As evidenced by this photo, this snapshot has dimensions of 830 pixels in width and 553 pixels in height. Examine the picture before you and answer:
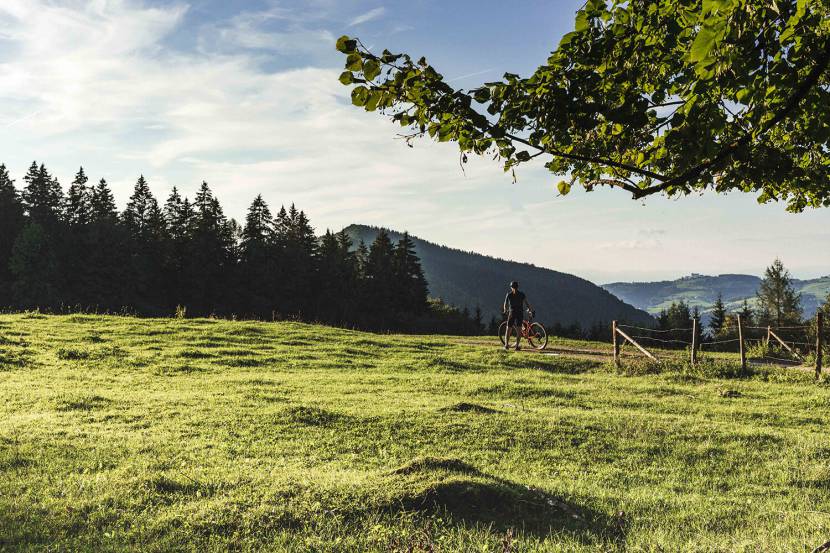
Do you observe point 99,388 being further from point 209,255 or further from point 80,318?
point 209,255

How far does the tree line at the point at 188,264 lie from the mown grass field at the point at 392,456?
133ft

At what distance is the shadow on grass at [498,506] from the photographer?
5875 mm

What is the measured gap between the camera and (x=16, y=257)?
56906 mm

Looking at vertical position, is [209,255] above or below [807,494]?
above

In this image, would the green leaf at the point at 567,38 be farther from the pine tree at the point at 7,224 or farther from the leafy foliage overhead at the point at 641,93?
the pine tree at the point at 7,224

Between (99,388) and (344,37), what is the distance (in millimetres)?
13826

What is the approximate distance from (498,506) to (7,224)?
71.8 m

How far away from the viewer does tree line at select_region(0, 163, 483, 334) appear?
59.5 m

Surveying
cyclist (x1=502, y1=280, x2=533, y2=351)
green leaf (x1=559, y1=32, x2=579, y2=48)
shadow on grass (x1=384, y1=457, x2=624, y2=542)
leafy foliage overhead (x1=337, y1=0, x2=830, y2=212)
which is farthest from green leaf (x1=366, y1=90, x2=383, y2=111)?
cyclist (x1=502, y1=280, x2=533, y2=351)

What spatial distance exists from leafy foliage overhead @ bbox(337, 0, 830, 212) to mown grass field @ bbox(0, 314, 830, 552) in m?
3.22

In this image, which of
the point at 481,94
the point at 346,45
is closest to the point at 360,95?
the point at 346,45

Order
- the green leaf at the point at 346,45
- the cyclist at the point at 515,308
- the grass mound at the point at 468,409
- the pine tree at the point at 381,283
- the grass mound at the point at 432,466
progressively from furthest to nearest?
the pine tree at the point at 381,283 → the cyclist at the point at 515,308 → the grass mound at the point at 468,409 → the grass mound at the point at 432,466 → the green leaf at the point at 346,45

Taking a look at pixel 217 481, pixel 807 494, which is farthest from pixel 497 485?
pixel 807 494

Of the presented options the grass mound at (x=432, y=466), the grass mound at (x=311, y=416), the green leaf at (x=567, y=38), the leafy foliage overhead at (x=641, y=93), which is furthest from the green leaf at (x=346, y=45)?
the grass mound at (x=311, y=416)
